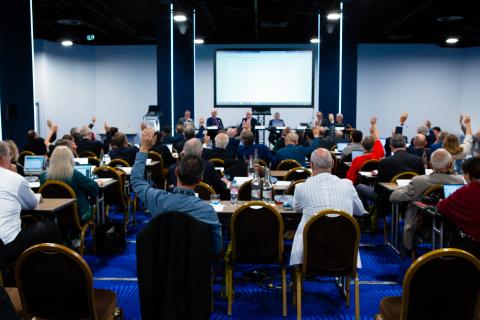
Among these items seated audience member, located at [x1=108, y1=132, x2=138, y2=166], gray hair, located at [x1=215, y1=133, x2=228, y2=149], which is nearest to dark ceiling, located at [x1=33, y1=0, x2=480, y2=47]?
seated audience member, located at [x1=108, y1=132, x2=138, y2=166]

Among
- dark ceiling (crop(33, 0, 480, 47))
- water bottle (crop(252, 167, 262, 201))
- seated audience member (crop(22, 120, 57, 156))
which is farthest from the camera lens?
dark ceiling (crop(33, 0, 480, 47))

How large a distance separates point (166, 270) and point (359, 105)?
17.9 meters

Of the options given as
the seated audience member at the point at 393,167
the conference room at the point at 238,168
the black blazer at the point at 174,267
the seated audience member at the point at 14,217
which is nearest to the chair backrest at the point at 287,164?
the conference room at the point at 238,168

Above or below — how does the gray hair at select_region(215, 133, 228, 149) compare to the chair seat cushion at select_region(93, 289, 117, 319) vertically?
above

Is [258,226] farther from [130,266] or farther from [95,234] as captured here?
[95,234]

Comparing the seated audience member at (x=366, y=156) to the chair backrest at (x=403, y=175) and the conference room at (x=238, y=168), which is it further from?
the chair backrest at (x=403, y=175)

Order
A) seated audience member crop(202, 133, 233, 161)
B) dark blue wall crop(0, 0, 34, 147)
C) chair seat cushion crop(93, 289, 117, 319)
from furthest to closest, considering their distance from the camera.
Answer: dark blue wall crop(0, 0, 34, 147) → seated audience member crop(202, 133, 233, 161) → chair seat cushion crop(93, 289, 117, 319)

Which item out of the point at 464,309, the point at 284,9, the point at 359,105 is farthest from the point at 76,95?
the point at 464,309

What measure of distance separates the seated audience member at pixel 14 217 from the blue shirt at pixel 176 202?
123cm

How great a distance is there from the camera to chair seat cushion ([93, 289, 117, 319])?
9.20 feet

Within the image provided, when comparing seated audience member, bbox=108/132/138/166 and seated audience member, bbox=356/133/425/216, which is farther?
seated audience member, bbox=108/132/138/166

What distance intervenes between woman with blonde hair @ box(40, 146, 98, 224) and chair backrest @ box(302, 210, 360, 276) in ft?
8.38

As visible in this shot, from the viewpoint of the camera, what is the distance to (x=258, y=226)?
392 centimetres

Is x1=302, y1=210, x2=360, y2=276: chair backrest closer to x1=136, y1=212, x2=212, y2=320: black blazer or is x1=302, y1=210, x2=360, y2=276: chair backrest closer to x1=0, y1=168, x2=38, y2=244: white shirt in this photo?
x1=136, y1=212, x2=212, y2=320: black blazer
